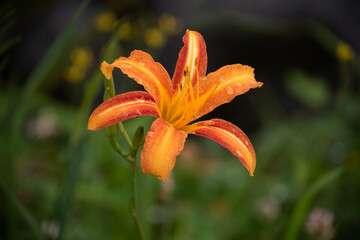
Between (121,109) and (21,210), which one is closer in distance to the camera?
(121,109)

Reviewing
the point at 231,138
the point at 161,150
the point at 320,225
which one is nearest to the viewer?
the point at 161,150

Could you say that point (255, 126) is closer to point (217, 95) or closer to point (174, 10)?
point (174, 10)

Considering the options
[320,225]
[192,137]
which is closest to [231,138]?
[320,225]

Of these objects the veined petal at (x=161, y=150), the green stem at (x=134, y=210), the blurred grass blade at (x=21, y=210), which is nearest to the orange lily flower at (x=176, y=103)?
the veined petal at (x=161, y=150)

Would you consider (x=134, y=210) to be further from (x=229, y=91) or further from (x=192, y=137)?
(x=192, y=137)

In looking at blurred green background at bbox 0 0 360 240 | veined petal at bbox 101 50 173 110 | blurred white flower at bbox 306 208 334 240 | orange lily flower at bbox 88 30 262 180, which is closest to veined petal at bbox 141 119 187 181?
orange lily flower at bbox 88 30 262 180

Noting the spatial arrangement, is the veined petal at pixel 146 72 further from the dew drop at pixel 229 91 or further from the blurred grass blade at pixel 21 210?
the blurred grass blade at pixel 21 210

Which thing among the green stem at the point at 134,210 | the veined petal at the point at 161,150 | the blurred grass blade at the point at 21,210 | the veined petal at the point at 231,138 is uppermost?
the veined petal at the point at 231,138
